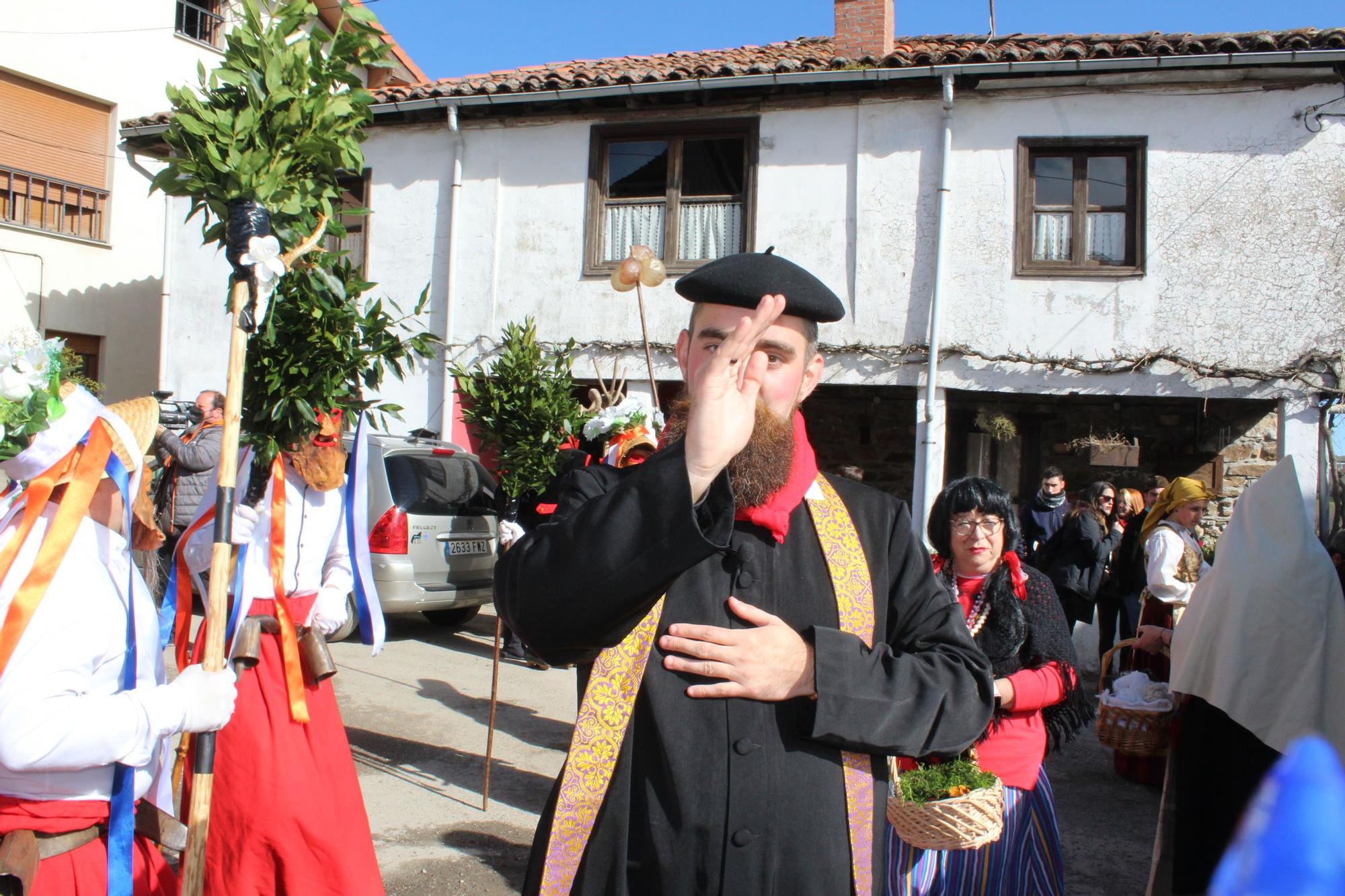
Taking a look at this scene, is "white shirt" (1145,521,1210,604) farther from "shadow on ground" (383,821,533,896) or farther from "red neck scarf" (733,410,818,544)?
"red neck scarf" (733,410,818,544)

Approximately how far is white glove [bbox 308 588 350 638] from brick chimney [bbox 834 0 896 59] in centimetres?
957

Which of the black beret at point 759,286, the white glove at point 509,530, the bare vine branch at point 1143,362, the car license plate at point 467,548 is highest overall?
the bare vine branch at point 1143,362

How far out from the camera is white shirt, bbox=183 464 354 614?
3713 mm

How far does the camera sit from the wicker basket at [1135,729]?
496 centimetres

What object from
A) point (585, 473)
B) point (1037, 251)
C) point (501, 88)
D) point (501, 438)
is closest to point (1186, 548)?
point (501, 438)

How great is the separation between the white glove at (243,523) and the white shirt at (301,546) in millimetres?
151

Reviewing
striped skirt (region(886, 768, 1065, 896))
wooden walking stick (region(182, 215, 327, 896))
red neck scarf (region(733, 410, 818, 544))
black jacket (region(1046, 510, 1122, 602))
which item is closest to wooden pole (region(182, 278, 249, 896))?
wooden walking stick (region(182, 215, 327, 896))

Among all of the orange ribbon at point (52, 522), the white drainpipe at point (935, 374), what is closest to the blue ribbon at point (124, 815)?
the orange ribbon at point (52, 522)

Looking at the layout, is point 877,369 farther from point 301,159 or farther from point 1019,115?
point 301,159

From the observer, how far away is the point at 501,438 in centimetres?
711

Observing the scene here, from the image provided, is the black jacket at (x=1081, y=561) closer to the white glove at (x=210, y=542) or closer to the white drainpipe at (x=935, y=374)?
the white drainpipe at (x=935, y=374)

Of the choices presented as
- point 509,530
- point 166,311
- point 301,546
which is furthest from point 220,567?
point 166,311

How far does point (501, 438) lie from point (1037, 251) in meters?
6.78

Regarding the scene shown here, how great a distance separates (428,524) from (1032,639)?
6.23 metres
